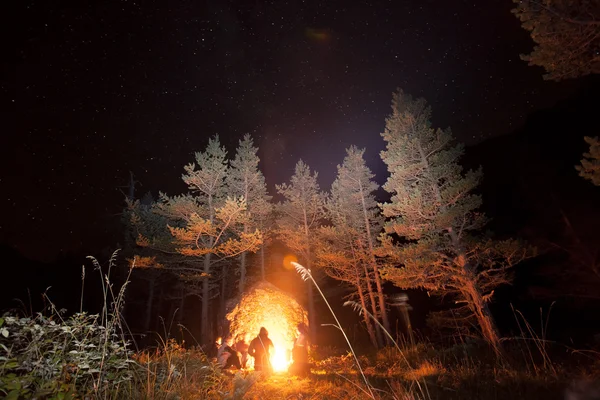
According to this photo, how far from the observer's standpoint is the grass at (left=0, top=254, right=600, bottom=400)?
253 centimetres

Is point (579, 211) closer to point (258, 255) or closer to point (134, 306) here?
point (258, 255)

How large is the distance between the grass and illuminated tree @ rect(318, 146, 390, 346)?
7025mm

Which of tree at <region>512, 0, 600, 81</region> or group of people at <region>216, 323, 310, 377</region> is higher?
tree at <region>512, 0, 600, 81</region>

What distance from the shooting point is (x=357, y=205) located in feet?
62.6

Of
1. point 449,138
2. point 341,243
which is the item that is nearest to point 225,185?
point 341,243

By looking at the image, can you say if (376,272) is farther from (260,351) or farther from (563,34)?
(563,34)

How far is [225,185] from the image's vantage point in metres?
20.5

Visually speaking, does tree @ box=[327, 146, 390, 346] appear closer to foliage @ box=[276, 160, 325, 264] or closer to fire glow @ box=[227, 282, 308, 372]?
foliage @ box=[276, 160, 325, 264]

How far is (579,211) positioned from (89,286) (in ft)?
156

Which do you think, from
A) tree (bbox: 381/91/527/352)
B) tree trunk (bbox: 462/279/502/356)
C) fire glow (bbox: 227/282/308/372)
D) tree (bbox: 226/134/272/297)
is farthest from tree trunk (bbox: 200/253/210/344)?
tree trunk (bbox: 462/279/502/356)

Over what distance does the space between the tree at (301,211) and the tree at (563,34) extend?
1562cm

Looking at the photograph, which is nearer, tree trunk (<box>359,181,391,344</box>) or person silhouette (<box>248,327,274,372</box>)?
person silhouette (<box>248,327,274,372</box>)

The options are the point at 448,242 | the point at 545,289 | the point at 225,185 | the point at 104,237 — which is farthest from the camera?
the point at 104,237

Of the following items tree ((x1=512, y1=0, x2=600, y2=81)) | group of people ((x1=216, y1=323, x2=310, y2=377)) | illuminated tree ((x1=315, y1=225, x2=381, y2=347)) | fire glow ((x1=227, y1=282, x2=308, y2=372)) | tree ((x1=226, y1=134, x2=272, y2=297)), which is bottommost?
group of people ((x1=216, y1=323, x2=310, y2=377))
